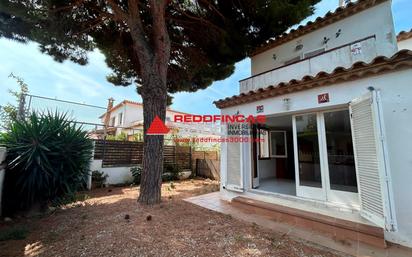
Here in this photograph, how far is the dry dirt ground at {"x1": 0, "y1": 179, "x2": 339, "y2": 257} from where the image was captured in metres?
3.32

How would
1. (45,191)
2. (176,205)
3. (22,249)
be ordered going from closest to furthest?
1. (22,249)
2. (45,191)
3. (176,205)

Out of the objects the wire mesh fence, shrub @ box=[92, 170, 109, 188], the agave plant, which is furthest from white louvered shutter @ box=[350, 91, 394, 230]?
shrub @ box=[92, 170, 109, 188]

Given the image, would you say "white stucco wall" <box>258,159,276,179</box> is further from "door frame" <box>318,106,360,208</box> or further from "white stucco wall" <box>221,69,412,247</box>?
"white stucco wall" <box>221,69,412,247</box>

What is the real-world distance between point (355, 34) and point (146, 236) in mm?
8496

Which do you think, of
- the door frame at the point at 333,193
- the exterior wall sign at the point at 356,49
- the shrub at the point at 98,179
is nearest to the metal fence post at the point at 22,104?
the shrub at the point at 98,179

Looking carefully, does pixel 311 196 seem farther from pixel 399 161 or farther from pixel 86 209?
pixel 86 209

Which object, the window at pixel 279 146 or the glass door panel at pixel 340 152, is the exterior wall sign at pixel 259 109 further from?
the window at pixel 279 146

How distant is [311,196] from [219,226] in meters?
2.74

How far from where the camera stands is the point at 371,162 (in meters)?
3.71

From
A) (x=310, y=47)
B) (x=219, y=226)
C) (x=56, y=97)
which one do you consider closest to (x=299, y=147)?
(x=219, y=226)

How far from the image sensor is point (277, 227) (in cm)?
450

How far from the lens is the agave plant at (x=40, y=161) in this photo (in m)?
4.78

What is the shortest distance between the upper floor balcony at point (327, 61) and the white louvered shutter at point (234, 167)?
281 cm

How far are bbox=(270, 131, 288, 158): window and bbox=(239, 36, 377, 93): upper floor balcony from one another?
264cm
